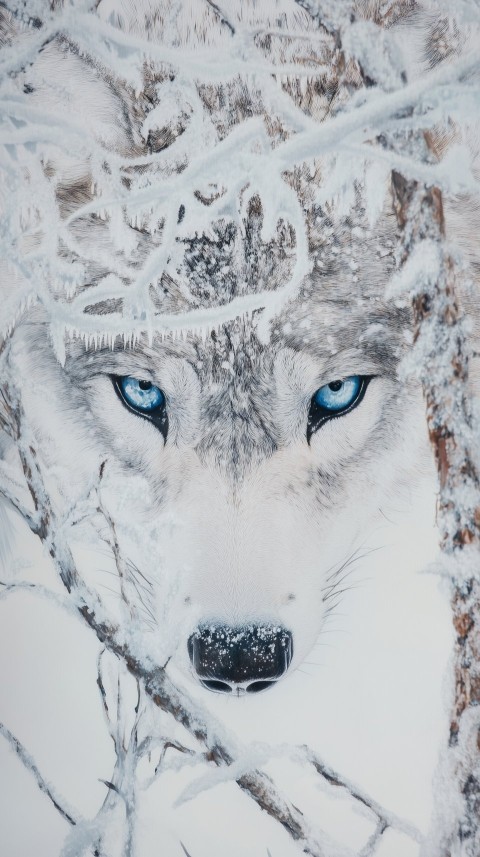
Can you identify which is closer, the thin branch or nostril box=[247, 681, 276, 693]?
nostril box=[247, 681, 276, 693]

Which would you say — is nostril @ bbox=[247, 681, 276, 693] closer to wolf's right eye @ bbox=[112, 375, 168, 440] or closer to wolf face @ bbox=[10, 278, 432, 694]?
wolf face @ bbox=[10, 278, 432, 694]

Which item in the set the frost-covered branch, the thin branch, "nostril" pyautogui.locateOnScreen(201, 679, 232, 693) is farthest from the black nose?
the thin branch

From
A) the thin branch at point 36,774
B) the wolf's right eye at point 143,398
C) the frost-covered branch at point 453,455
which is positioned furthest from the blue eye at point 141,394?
the thin branch at point 36,774

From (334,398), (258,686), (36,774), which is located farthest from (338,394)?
(36,774)

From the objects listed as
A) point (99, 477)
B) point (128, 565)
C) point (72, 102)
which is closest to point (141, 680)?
point (128, 565)

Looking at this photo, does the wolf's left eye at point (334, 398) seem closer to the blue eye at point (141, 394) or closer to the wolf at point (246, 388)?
the wolf at point (246, 388)

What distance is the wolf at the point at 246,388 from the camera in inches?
34.0

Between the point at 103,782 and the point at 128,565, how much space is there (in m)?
0.35

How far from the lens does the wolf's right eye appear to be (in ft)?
3.04

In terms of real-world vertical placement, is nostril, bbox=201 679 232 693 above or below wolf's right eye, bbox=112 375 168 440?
below

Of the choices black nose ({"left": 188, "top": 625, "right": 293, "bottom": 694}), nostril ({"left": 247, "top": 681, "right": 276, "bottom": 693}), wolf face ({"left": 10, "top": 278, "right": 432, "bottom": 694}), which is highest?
wolf face ({"left": 10, "top": 278, "right": 432, "bottom": 694})

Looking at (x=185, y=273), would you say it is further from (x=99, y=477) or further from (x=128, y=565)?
(x=128, y=565)

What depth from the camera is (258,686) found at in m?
0.91

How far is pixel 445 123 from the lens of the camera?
2.77 feet
